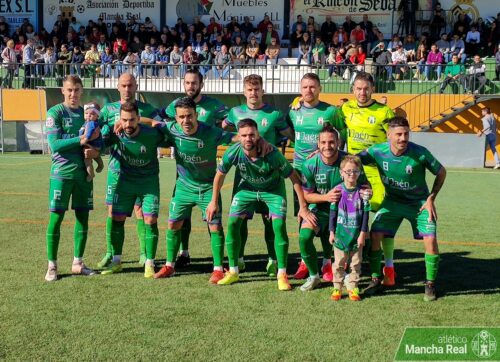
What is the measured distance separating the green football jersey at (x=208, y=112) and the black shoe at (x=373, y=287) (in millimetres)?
2647

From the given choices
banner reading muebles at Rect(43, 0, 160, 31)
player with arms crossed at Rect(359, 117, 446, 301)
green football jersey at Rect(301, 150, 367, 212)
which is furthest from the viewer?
banner reading muebles at Rect(43, 0, 160, 31)

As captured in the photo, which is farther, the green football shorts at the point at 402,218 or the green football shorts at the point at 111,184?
the green football shorts at the point at 111,184

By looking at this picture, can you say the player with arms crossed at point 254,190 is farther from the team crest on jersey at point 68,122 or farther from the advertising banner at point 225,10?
the advertising banner at point 225,10

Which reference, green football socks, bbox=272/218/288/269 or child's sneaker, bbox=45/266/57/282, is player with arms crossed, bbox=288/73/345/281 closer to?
green football socks, bbox=272/218/288/269

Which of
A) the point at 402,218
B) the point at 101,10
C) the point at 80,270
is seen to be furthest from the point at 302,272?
the point at 101,10

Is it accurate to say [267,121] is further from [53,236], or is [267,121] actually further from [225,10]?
[225,10]

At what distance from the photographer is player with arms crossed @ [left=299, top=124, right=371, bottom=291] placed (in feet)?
22.1

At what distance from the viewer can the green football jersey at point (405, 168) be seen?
6684mm

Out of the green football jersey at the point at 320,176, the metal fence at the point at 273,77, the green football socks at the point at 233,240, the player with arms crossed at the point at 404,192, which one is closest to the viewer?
the player with arms crossed at the point at 404,192

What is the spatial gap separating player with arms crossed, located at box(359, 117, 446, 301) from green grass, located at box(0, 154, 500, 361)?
37cm

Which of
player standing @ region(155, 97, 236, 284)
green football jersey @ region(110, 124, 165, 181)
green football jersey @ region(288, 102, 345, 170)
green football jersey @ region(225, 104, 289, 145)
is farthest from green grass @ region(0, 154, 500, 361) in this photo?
green football jersey @ region(225, 104, 289, 145)

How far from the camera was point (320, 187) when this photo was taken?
7027 mm

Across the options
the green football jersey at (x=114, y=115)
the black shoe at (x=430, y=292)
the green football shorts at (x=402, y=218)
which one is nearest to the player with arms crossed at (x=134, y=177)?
the green football jersey at (x=114, y=115)

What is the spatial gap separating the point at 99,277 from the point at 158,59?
21.2 meters
